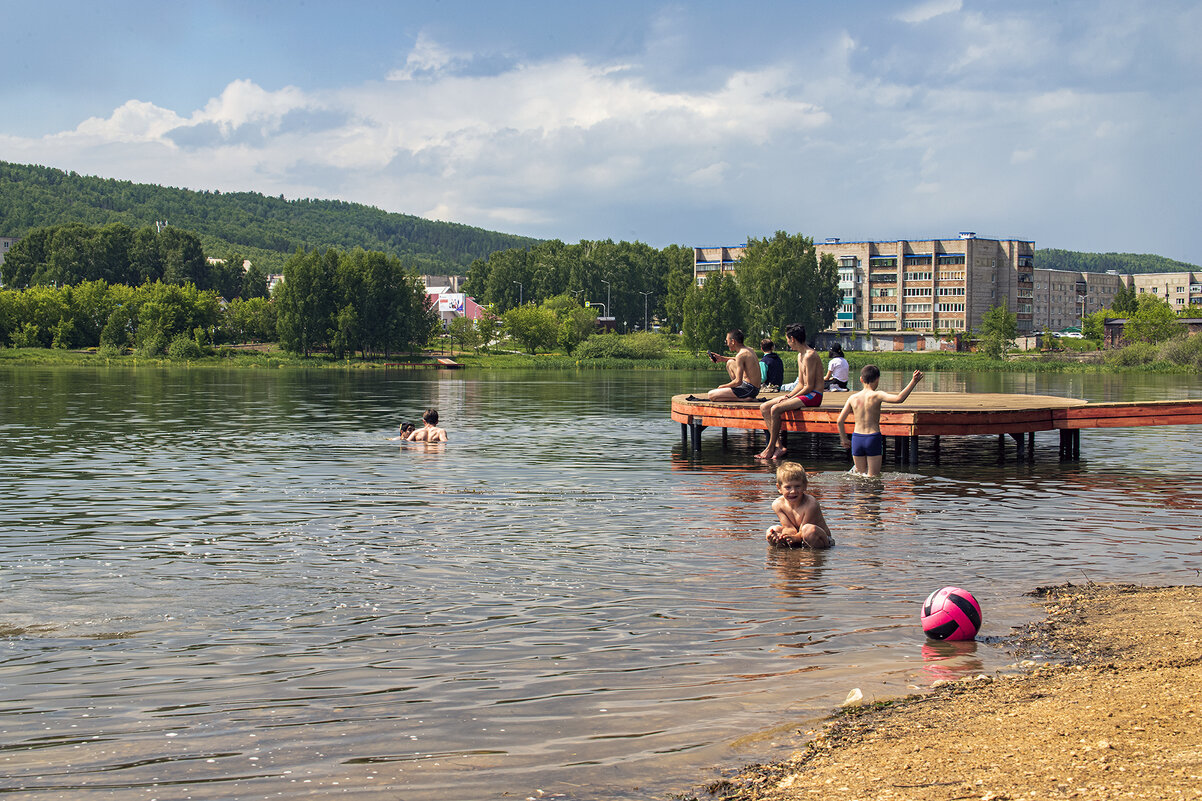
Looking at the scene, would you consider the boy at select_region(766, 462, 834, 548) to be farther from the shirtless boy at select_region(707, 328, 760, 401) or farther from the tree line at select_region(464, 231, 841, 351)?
the tree line at select_region(464, 231, 841, 351)

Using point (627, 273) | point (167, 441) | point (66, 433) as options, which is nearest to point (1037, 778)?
point (167, 441)

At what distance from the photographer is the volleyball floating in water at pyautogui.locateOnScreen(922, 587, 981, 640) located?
9.31 m

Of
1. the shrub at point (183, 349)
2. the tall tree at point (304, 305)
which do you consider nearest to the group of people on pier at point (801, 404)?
the tall tree at point (304, 305)

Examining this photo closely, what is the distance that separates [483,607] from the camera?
10.7m

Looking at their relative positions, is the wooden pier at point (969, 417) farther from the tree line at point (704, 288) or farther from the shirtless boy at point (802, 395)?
the tree line at point (704, 288)

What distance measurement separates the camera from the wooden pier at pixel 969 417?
76.0 feet

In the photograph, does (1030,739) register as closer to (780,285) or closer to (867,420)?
(867,420)

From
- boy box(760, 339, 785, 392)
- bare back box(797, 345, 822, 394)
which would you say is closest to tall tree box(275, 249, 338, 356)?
boy box(760, 339, 785, 392)

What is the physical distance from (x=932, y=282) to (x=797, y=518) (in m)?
174

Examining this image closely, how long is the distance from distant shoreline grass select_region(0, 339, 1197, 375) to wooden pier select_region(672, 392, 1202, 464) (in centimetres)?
9074

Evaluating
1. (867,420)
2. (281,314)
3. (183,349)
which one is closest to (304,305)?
(281,314)

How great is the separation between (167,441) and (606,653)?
2441 centimetres

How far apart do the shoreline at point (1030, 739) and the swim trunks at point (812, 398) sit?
1451 centimetres

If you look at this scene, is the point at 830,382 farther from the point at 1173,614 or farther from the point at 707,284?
the point at 707,284
